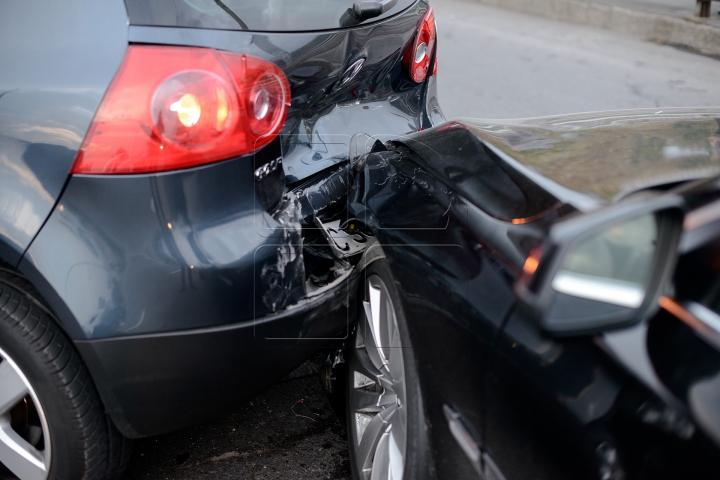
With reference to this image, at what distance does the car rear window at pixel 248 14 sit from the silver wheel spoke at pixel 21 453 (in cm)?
123

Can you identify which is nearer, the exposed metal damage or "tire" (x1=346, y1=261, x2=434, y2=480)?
"tire" (x1=346, y1=261, x2=434, y2=480)

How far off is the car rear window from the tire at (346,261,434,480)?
0.72 metres

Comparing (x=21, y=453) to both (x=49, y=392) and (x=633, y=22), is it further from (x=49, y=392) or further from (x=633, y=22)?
(x=633, y=22)

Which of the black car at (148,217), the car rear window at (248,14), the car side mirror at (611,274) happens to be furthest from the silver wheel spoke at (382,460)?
the car rear window at (248,14)

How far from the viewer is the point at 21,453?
1938 millimetres

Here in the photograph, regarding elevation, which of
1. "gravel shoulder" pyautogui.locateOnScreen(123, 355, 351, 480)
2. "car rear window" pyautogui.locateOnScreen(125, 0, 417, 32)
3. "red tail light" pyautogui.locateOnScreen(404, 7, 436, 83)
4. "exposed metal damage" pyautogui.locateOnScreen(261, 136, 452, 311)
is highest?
"car rear window" pyautogui.locateOnScreen(125, 0, 417, 32)

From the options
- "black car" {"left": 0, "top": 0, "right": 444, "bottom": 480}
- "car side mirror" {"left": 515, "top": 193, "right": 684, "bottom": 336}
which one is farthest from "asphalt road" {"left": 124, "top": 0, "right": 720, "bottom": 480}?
"car side mirror" {"left": 515, "top": 193, "right": 684, "bottom": 336}

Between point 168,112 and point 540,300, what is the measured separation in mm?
1011

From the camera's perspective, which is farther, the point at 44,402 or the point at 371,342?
the point at 371,342

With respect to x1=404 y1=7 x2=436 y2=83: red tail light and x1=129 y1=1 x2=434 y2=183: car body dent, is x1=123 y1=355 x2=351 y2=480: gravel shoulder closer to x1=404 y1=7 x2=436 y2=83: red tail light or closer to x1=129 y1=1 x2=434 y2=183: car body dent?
Answer: x1=129 y1=1 x2=434 y2=183: car body dent

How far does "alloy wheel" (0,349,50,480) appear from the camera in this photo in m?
1.85

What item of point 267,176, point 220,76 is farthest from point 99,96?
point 267,176

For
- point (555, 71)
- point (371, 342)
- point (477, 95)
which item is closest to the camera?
point (371, 342)

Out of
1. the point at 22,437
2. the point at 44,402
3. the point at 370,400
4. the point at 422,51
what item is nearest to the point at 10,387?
the point at 44,402
